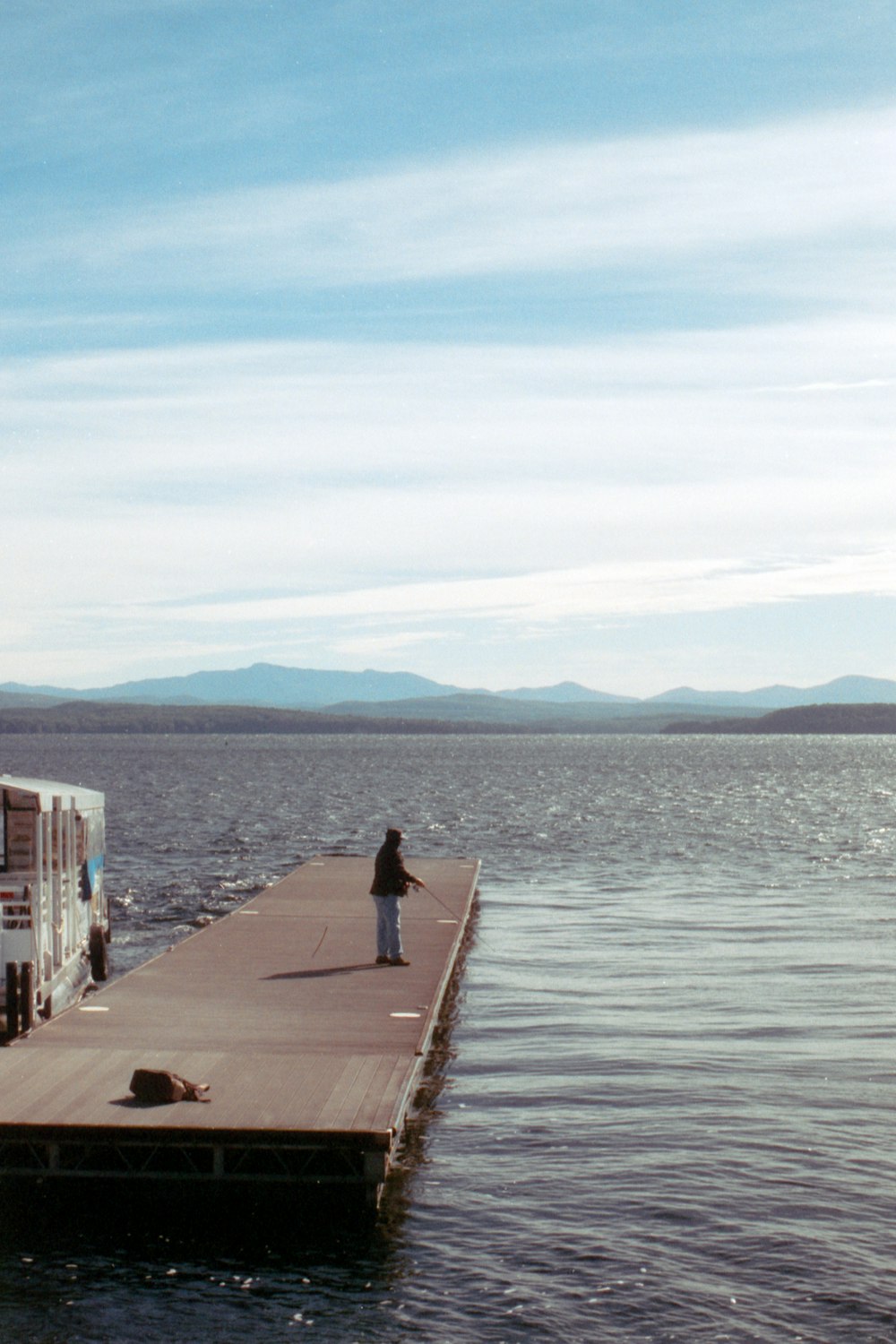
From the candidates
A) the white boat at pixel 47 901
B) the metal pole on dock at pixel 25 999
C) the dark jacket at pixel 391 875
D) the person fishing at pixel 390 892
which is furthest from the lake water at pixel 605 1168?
the metal pole on dock at pixel 25 999

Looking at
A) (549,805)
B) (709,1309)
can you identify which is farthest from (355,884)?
(549,805)

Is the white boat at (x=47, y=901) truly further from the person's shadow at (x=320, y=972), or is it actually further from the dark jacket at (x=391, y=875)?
the dark jacket at (x=391, y=875)

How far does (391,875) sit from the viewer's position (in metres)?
22.6

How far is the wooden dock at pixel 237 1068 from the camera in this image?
13.7 m

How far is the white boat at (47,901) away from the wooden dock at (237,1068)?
915mm

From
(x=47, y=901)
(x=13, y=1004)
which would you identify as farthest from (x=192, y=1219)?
(x=47, y=901)

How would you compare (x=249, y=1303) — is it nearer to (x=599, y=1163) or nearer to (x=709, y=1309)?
(x=709, y=1309)

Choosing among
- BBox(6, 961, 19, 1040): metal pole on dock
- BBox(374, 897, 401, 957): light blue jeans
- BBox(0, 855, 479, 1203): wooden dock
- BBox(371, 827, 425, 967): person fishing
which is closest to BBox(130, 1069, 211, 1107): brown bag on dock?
BBox(0, 855, 479, 1203): wooden dock

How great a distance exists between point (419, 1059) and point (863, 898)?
1016 inches

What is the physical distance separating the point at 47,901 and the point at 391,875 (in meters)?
5.12

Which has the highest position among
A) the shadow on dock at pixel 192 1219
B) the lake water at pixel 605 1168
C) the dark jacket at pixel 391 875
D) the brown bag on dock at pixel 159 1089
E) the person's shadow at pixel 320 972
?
the dark jacket at pixel 391 875

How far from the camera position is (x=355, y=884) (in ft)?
122

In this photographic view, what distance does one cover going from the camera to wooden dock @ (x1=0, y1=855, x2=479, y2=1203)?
13719 millimetres

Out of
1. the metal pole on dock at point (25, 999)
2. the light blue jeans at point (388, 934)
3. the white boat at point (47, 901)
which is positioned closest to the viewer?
the metal pole on dock at point (25, 999)
